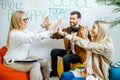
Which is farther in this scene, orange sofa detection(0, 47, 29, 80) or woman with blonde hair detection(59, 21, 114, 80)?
orange sofa detection(0, 47, 29, 80)

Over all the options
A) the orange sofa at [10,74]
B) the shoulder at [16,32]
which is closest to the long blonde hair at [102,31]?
the shoulder at [16,32]

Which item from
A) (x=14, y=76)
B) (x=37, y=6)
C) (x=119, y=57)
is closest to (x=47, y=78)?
(x=14, y=76)

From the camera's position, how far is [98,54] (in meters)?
2.75

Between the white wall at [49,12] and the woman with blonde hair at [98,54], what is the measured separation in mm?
1378

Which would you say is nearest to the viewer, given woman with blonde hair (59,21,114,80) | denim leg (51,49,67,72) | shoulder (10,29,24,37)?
woman with blonde hair (59,21,114,80)

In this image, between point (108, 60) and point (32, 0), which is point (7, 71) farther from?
point (32, 0)

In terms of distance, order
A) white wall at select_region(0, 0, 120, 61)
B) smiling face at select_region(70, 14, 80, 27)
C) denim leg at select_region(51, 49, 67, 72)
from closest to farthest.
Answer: smiling face at select_region(70, 14, 80, 27)
denim leg at select_region(51, 49, 67, 72)
white wall at select_region(0, 0, 120, 61)

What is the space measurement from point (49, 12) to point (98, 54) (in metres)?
1.58

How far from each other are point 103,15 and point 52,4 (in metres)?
0.86

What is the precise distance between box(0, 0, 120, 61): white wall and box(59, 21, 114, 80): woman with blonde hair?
54.3 inches

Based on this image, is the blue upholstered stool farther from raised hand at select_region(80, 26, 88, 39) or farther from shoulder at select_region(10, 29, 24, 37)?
shoulder at select_region(10, 29, 24, 37)

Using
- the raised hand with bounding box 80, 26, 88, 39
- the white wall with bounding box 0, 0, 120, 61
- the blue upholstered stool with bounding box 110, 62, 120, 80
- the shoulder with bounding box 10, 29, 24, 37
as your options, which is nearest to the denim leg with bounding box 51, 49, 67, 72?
the white wall with bounding box 0, 0, 120, 61

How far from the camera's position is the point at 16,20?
2.96 meters

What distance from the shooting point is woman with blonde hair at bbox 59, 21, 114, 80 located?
2.69m
